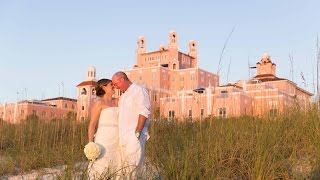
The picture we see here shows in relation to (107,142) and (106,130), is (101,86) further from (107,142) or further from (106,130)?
(107,142)

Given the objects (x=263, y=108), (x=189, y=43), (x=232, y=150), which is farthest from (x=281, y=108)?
(x=189, y=43)

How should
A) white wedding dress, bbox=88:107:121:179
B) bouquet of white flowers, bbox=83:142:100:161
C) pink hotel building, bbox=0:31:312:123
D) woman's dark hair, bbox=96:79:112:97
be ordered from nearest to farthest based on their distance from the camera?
bouquet of white flowers, bbox=83:142:100:161 → white wedding dress, bbox=88:107:121:179 → woman's dark hair, bbox=96:79:112:97 → pink hotel building, bbox=0:31:312:123

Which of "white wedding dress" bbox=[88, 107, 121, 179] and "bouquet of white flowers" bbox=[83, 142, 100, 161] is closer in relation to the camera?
"bouquet of white flowers" bbox=[83, 142, 100, 161]

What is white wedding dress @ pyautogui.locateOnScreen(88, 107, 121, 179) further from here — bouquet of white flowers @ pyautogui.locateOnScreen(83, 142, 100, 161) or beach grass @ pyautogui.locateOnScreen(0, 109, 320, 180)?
beach grass @ pyautogui.locateOnScreen(0, 109, 320, 180)

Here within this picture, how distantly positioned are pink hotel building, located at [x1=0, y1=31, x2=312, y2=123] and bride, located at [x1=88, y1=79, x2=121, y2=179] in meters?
0.85

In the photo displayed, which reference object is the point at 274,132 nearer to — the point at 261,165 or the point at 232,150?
the point at 232,150

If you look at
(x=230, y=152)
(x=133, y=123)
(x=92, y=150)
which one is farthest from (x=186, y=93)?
(x=92, y=150)

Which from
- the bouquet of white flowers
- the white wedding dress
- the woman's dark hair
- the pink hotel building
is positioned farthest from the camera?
the pink hotel building

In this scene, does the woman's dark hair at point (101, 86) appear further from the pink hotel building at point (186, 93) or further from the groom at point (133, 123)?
the pink hotel building at point (186, 93)

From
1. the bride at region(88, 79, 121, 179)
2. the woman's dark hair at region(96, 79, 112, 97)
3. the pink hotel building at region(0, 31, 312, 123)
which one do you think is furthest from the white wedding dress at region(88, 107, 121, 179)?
the pink hotel building at region(0, 31, 312, 123)

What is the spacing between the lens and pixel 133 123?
4.13m

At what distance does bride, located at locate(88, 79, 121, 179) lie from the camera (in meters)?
4.21

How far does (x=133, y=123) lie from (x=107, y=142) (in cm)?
37

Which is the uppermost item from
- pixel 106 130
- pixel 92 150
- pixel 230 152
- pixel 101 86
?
pixel 101 86
